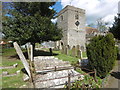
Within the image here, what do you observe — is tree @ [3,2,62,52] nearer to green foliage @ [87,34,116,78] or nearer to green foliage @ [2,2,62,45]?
green foliage @ [2,2,62,45]

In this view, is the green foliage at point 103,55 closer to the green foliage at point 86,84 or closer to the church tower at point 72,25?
the green foliage at point 86,84

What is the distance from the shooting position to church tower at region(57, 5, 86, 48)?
1862cm

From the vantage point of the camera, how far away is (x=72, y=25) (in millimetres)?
19047

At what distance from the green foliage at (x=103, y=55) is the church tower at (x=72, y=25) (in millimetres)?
14307

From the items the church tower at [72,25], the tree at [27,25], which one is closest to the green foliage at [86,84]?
the tree at [27,25]

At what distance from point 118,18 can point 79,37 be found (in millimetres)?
10341

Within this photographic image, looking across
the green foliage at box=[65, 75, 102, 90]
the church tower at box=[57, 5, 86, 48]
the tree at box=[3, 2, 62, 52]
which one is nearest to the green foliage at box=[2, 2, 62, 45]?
the tree at box=[3, 2, 62, 52]

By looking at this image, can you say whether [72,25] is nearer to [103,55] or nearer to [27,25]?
[27,25]

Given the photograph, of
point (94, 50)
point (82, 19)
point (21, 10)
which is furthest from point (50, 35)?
point (82, 19)

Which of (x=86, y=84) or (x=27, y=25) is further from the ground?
(x=27, y=25)

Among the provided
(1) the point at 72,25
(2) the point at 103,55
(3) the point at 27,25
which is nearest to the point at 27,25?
(3) the point at 27,25

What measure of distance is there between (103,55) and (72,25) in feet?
52.7

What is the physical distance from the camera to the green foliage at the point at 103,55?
3932mm

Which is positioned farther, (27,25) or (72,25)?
(72,25)
